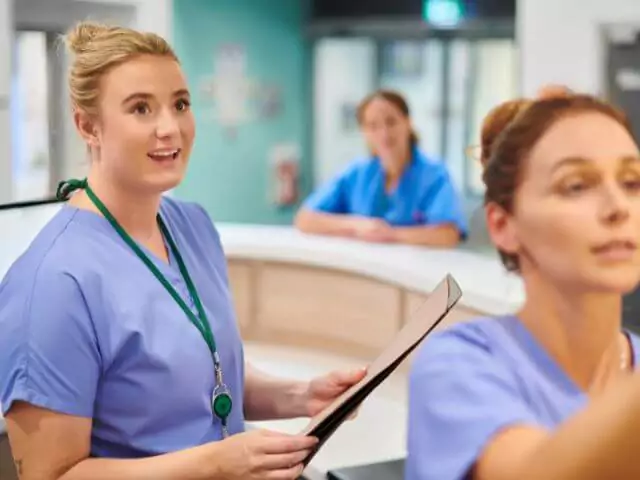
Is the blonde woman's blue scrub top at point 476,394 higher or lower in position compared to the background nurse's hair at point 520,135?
lower

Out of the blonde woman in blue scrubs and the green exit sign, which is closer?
the blonde woman in blue scrubs

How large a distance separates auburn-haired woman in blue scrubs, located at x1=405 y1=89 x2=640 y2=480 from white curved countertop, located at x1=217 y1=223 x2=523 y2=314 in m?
1.32

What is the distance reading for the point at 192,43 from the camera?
17.9 feet

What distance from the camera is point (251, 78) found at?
19.1 ft

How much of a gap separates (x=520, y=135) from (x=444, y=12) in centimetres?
493

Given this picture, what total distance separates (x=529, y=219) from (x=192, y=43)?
4.81 meters

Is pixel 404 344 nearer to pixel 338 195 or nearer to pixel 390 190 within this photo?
pixel 390 190

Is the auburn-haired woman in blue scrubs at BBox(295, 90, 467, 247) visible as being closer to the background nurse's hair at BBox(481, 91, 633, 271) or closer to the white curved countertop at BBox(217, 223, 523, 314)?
the white curved countertop at BBox(217, 223, 523, 314)

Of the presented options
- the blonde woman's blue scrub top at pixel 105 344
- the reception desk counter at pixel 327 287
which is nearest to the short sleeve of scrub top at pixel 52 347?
the blonde woman's blue scrub top at pixel 105 344

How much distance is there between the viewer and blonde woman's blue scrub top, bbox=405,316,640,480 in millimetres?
812

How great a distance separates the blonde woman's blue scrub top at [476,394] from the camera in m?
0.81

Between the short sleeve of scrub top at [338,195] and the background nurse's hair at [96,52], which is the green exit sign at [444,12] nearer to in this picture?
the short sleeve of scrub top at [338,195]

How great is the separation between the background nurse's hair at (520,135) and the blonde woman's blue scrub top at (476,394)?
76mm

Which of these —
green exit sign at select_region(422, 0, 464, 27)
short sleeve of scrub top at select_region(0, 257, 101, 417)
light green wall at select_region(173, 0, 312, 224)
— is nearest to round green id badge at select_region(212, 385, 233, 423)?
short sleeve of scrub top at select_region(0, 257, 101, 417)
